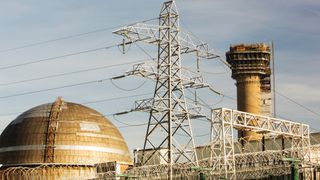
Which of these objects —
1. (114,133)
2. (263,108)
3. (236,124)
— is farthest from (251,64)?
(236,124)

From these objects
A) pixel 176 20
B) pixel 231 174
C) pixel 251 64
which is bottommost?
pixel 231 174

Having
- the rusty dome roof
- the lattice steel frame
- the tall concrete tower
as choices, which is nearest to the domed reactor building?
the rusty dome roof

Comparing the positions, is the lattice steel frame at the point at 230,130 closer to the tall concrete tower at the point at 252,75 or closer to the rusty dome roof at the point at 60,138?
the rusty dome roof at the point at 60,138

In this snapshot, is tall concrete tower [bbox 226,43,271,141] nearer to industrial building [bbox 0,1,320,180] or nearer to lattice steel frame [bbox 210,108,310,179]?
industrial building [bbox 0,1,320,180]

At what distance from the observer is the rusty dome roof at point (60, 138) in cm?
9606

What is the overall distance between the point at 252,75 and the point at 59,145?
52373mm

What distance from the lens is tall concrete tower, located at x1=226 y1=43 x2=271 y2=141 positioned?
129 meters

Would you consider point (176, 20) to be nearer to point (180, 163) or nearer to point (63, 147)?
point (180, 163)

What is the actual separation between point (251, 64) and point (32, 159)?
5777cm

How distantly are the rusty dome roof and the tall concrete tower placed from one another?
34740 millimetres

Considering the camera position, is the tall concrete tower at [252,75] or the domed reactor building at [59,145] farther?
the tall concrete tower at [252,75]

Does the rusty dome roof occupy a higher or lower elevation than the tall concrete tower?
lower

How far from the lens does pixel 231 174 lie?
205ft

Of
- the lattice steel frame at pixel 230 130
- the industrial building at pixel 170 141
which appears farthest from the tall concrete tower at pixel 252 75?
the lattice steel frame at pixel 230 130
